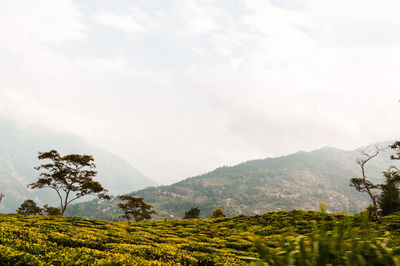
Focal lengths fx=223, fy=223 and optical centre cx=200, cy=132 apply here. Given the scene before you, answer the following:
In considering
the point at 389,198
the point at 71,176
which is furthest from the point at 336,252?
the point at 389,198

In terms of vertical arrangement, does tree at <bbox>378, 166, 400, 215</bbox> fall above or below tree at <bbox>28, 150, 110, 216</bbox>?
below

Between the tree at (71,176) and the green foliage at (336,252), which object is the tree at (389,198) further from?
the tree at (71,176)

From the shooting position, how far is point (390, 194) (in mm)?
52969

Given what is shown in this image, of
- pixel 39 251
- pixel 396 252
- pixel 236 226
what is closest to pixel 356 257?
pixel 396 252

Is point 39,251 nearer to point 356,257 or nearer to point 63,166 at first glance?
point 356,257

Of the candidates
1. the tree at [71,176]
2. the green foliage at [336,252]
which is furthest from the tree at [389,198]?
the tree at [71,176]

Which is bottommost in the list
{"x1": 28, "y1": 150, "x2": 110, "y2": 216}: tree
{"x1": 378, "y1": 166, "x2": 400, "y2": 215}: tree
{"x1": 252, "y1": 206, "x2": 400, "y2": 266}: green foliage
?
{"x1": 378, "y1": 166, "x2": 400, "y2": 215}: tree

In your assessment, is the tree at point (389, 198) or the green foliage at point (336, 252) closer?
the green foliage at point (336, 252)

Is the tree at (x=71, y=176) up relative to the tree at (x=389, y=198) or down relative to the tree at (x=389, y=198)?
up

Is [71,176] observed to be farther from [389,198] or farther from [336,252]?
[389,198]

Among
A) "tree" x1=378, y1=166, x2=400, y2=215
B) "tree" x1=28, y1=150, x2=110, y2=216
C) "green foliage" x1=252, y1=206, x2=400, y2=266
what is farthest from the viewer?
"tree" x1=28, y1=150, x2=110, y2=216

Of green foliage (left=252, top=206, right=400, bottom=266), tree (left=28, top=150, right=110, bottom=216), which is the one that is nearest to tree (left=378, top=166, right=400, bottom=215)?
green foliage (left=252, top=206, right=400, bottom=266)

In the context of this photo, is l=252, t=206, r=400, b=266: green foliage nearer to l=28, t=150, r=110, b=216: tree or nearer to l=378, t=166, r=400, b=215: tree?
l=28, t=150, r=110, b=216: tree

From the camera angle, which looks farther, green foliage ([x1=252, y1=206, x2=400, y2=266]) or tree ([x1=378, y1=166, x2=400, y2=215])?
tree ([x1=378, y1=166, x2=400, y2=215])
